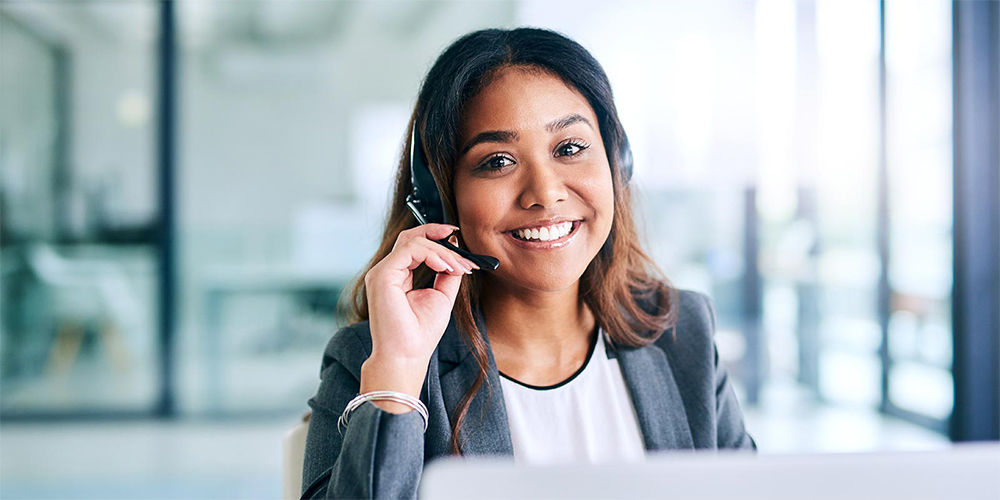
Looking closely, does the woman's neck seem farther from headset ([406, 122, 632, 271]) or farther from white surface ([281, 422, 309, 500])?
white surface ([281, 422, 309, 500])

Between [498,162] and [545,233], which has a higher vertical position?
[498,162]

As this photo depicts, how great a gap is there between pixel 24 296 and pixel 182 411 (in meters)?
1.04

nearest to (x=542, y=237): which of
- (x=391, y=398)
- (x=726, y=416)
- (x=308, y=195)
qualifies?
(x=391, y=398)

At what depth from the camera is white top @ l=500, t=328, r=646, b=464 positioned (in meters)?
1.14

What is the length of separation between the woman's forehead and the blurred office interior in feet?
8.65

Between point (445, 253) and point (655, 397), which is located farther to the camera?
point (655, 397)

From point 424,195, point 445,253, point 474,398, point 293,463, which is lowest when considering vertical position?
point 293,463

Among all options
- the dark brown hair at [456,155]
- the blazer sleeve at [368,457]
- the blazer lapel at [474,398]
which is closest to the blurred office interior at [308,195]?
the dark brown hair at [456,155]

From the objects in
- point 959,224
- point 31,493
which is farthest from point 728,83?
point 31,493

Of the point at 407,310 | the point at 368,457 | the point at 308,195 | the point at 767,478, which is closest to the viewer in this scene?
the point at 767,478

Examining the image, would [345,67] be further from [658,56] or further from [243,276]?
[658,56]

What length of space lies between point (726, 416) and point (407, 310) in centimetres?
64

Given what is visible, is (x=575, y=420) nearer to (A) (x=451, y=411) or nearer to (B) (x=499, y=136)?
(A) (x=451, y=411)

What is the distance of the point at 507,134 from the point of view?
1137 mm
